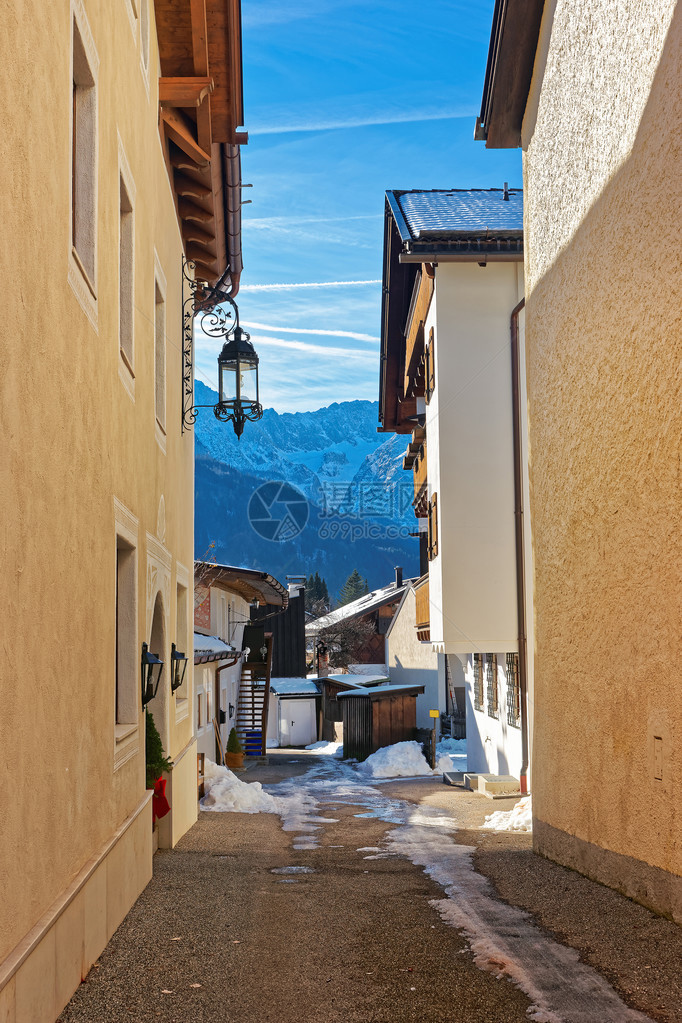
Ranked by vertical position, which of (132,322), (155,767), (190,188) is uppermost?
(190,188)

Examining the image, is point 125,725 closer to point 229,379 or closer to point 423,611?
point 229,379

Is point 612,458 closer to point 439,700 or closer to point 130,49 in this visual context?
point 130,49

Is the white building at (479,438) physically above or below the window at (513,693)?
above

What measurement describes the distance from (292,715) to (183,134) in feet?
119

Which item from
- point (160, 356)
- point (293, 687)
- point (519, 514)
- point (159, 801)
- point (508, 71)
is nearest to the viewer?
point (159, 801)

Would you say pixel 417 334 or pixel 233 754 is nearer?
pixel 417 334

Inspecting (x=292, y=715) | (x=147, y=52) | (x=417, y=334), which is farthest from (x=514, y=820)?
(x=292, y=715)

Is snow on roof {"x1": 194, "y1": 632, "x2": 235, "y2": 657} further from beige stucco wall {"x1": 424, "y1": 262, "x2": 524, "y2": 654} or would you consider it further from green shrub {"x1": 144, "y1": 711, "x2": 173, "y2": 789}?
green shrub {"x1": 144, "y1": 711, "x2": 173, "y2": 789}

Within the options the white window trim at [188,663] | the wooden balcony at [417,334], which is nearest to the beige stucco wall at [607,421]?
the white window trim at [188,663]

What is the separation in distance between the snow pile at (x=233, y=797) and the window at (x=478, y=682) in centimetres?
672

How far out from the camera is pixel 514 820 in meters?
13.9

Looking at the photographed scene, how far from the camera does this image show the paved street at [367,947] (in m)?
4.94

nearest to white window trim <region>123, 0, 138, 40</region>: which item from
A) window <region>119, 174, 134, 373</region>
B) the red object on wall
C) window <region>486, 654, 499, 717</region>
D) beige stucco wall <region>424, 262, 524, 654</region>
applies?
window <region>119, 174, 134, 373</region>

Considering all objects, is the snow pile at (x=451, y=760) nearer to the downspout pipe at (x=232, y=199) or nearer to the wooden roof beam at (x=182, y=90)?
the downspout pipe at (x=232, y=199)
